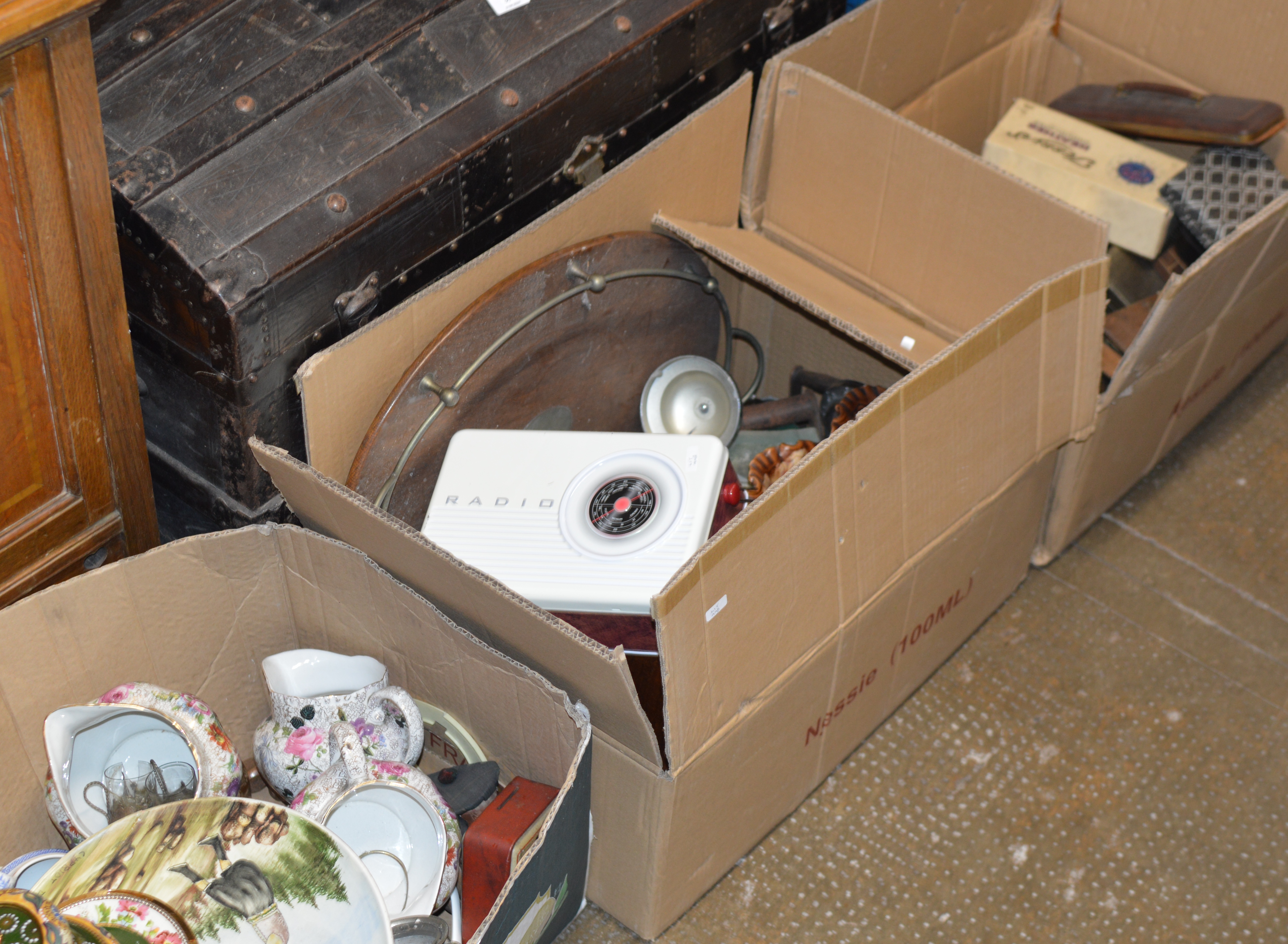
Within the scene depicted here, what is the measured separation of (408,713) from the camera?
A: 1.15 m

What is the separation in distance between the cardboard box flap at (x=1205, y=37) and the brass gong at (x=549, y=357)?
0.80m

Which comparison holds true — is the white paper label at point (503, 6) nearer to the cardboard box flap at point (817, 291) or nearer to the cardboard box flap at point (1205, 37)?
the cardboard box flap at point (817, 291)

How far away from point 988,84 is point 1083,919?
1164 millimetres

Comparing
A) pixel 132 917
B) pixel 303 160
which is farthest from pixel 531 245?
pixel 132 917

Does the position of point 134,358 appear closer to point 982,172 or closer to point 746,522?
point 746,522

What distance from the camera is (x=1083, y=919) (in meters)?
1.30

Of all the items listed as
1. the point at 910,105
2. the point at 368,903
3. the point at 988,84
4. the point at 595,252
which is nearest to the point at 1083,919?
the point at 368,903

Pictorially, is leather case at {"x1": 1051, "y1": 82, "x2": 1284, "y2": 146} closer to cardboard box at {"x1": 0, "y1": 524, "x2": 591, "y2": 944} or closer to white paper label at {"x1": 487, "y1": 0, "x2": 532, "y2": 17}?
white paper label at {"x1": 487, "y1": 0, "x2": 532, "y2": 17}

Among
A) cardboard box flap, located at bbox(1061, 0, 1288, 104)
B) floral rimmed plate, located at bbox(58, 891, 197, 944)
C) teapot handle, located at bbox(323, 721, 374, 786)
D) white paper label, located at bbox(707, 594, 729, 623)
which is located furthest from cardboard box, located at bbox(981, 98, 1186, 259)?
floral rimmed plate, located at bbox(58, 891, 197, 944)

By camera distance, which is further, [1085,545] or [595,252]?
[1085,545]

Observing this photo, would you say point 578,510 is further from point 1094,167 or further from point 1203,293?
point 1094,167

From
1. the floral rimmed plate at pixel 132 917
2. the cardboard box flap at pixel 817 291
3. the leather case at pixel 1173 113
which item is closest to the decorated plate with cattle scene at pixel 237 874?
the floral rimmed plate at pixel 132 917

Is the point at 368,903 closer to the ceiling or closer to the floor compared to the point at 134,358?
closer to the floor

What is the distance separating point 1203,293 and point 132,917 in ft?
3.88
